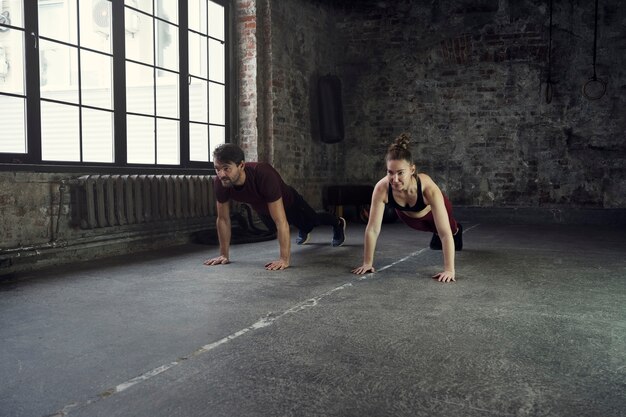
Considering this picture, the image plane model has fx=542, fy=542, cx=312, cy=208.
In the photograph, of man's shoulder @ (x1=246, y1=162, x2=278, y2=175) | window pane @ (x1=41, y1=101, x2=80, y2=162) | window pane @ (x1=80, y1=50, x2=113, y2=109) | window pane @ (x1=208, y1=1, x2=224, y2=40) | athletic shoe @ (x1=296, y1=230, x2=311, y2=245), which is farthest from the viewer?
window pane @ (x1=208, y1=1, x2=224, y2=40)

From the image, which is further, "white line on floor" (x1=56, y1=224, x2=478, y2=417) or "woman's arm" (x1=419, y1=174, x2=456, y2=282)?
"woman's arm" (x1=419, y1=174, x2=456, y2=282)

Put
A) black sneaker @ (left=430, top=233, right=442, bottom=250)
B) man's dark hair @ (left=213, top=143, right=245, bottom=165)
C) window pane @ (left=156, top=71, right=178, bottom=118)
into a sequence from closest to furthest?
man's dark hair @ (left=213, top=143, right=245, bottom=165)
black sneaker @ (left=430, top=233, right=442, bottom=250)
window pane @ (left=156, top=71, right=178, bottom=118)

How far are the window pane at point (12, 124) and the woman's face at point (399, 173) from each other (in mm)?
3022

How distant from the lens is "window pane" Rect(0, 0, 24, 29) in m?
4.33

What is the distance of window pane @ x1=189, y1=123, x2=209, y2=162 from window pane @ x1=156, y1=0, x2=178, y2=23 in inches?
48.0

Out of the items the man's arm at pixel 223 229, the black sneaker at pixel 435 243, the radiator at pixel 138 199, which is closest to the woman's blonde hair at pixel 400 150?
the man's arm at pixel 223 229

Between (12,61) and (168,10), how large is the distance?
7.11 feet

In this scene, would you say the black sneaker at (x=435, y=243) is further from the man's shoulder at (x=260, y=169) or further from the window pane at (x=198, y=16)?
the window pane at (x=198, y=16)

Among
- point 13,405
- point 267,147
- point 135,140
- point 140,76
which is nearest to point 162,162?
point 135,140

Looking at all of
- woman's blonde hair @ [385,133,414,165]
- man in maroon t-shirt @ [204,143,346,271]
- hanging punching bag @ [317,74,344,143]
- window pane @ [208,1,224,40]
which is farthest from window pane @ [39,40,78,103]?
hanging punching bag @ [317,74,344,143]

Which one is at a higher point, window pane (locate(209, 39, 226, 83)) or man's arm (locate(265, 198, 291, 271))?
window pane (locate(209, 39, 226, 83))

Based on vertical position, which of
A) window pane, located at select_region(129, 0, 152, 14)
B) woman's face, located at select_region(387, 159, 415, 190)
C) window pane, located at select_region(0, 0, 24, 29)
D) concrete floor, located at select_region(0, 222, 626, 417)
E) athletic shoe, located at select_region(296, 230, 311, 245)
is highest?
window pane, located at select_region(129, 0, 152, 14)

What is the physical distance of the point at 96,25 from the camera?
16.9ft

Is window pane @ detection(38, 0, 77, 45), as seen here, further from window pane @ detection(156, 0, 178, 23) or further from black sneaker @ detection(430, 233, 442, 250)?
black sneaker @ detection(430, 233, 442, 250)
